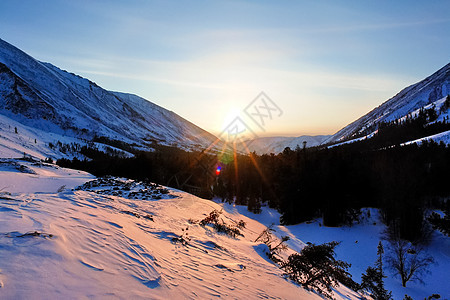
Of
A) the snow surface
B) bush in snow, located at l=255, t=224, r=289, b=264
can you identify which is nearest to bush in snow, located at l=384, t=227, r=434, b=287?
the snow surface

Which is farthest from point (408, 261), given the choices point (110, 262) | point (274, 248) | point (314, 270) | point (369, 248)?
point (110, 262)

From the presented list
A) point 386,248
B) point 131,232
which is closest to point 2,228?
point 131,232

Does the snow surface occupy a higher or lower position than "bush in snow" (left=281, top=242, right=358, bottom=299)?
lower

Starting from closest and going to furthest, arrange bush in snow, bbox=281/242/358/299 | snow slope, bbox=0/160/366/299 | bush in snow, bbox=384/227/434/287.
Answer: snow slope, bbox=0/160/366/299
bush in snow, bbox=281/242/358/299
bush in snow, bbox=384/227/434/287

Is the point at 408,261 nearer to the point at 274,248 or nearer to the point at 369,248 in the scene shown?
the point at 369,248

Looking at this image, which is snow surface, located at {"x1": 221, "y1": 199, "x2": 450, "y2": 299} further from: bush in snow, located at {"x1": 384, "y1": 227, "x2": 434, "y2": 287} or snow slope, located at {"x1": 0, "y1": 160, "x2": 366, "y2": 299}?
snow slope, located at {"x1": 0, "y1": 160, "x2": 366, "y2": 299}

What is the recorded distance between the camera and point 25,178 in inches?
848

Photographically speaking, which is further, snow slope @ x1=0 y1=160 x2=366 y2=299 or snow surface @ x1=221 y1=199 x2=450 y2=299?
snow surface @ x1=221 y1=199 x2=450 y2=299

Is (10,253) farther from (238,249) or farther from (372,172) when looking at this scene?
(372,172)

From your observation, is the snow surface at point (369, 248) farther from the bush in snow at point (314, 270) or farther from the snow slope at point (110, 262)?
the snow slope at point (110, 262)

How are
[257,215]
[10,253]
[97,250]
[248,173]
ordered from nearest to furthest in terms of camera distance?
1. [10,253]
2. [97,250]
3. [257,215]
4. [248,173]

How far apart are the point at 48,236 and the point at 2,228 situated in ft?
3.13

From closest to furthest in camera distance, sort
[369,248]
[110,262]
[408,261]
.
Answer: [110,262] → [408,261] → [369,248]

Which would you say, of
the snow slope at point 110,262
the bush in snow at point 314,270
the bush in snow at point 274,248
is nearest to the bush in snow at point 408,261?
the bush in snow at point 274,248
